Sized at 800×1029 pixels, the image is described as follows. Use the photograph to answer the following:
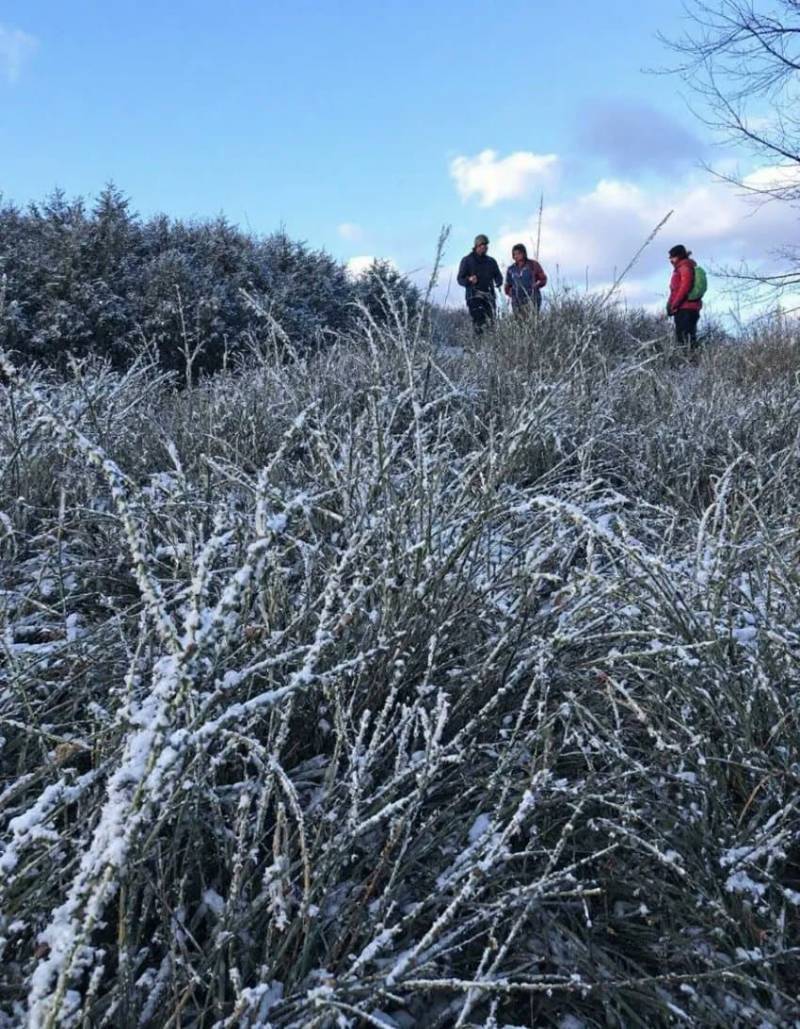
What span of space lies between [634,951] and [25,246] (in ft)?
26.6

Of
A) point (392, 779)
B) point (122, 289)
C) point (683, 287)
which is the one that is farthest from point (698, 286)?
point (392, 779)

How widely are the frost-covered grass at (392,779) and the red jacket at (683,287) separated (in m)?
7.96

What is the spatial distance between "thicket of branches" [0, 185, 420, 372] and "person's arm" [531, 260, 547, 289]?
67.0 inches

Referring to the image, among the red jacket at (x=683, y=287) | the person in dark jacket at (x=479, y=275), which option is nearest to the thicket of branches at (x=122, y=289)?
the person in dark jacket at (x=479, y=275)

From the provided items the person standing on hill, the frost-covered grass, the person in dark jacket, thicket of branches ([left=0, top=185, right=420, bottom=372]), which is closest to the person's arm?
the person standing on hill

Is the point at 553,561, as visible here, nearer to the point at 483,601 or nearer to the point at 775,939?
the point at 483,601

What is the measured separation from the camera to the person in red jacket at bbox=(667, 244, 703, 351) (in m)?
9.47

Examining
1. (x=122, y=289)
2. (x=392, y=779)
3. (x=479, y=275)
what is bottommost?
(x=392, y=779)

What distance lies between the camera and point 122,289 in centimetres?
743

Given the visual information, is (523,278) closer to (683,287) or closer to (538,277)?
(538,277)

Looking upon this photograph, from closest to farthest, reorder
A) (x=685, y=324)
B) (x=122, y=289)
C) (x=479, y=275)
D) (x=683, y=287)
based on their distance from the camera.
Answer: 1. (x=122, y=289)
2. (x=683, y=287)
3. (x=479, y=275)
4. (x=685, y=324)

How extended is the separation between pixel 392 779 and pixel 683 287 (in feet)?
31.3

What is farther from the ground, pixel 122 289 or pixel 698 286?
pixel 698 286

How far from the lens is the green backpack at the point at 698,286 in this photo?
946 centimetres
